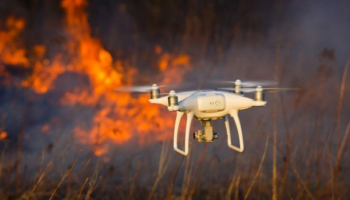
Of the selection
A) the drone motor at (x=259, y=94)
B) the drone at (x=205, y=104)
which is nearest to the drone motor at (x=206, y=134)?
the drone at (x=205, y=104)

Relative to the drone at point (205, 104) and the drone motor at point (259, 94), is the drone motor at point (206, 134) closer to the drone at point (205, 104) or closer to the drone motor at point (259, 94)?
the drone at point (205, 104)

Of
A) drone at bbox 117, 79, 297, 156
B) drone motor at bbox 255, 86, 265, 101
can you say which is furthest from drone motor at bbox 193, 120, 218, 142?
drone motor at bbox 255, 86, 265, 101

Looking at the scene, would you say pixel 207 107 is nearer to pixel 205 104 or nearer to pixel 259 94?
pixel 205 104

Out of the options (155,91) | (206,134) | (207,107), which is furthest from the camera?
(155,91)

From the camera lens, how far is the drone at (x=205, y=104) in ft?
16.8

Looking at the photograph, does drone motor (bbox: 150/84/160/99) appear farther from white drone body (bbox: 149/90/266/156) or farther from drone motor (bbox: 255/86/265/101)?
drone motor (bbox: 255/86/265/101)

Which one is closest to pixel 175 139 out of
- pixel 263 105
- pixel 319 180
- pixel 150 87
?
pixel 150 87

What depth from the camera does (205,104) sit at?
5.14 meters

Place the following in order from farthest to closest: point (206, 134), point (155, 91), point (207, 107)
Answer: point (155, 91)
point (206, 134)
point (207, 107)

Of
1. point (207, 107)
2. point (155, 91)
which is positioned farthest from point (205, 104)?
point (155, 91)

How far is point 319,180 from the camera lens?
9258 millimetres

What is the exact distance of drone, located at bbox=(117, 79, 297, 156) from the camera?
5.13 m

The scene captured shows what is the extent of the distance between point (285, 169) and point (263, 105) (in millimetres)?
3769

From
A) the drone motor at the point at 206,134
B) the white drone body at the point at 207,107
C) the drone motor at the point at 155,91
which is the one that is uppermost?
the drone motor at the point at 155,91
